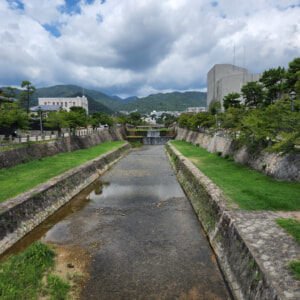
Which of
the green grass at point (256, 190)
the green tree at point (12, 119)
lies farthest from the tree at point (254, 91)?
the green tree at point (12, 119)

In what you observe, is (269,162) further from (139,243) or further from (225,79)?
(225,79)

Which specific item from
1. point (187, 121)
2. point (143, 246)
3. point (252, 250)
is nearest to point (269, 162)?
point (252, 250)

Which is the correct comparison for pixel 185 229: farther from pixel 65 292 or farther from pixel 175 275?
pixel 65 292

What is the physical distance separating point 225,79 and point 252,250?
80514 mm

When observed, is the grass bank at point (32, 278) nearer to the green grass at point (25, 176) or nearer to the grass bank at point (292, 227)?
the green grass at point (25, 176)

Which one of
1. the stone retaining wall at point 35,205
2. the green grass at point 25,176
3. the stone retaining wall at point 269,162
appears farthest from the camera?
the stone retaining wall at point 269,162

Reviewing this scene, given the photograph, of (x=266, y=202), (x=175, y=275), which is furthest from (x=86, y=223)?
(x=266, y=202)

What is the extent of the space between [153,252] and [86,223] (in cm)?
475

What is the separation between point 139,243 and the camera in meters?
9.95

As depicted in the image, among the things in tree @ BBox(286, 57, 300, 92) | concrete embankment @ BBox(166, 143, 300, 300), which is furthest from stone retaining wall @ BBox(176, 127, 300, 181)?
tree @ BBox(286, 57, 300, 92)

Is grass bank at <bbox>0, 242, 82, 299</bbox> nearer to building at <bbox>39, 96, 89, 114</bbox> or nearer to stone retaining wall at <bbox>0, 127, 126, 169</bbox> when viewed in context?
stone retaining wall at <bbox>0, 127, 126, 169</bbox>

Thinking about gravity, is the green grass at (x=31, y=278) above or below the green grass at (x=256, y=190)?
below

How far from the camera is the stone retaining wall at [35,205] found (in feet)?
31.7

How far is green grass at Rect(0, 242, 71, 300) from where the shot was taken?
6629 millimetres
